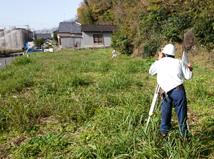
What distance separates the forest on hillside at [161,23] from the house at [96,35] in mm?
13640

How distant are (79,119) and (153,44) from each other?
10.3m

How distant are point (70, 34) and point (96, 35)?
285 inches

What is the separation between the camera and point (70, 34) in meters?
35.0

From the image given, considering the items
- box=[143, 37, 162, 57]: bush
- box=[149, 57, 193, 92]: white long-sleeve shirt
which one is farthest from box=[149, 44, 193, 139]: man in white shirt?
box=[143, 37, 162, 57]: bush

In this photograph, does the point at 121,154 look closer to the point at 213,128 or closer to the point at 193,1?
the point at 213,128

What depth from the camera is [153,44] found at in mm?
12266

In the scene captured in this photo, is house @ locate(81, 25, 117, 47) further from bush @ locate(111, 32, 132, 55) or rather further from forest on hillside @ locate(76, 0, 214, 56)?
bush @ locate(111, 32, 132, 55)

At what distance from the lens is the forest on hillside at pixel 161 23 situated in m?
9.05

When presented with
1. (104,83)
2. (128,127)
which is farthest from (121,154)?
(104,83)

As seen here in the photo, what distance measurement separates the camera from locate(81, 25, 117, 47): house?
2966 centimetres

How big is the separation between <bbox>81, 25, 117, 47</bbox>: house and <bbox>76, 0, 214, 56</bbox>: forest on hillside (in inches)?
537

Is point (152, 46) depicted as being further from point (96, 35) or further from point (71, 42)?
point (71, 42)

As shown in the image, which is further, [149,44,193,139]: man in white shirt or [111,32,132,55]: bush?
[111,32,132,55]: bush

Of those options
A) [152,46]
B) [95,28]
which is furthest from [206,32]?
[95,28]
